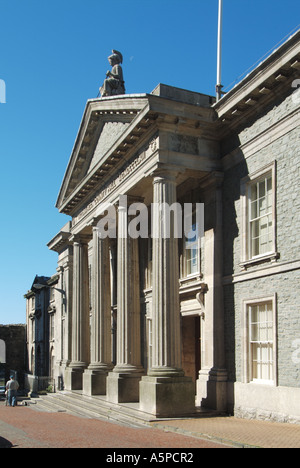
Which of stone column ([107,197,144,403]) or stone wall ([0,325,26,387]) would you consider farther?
stone wall ([0,325,26,387])

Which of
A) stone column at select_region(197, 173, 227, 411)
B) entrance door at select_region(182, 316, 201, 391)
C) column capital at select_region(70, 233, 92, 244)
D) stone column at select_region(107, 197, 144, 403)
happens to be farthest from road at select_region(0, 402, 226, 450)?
column capital at select_region(70, 233, 92, 244)

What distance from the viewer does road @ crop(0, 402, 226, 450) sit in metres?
11.3

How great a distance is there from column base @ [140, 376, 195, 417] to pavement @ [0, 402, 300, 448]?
0.51m

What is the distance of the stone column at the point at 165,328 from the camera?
1552cm

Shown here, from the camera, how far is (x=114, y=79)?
2284 centimetres

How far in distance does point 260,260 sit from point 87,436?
21.0 feet

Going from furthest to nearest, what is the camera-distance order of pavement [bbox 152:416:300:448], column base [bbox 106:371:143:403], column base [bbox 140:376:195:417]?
column base [bbox 106:371:143:403] → column base [bbox 140:376:195:417] → pavement [bbox 152:416:300:448]

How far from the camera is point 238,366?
632 inches

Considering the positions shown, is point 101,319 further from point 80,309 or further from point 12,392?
point 12,392

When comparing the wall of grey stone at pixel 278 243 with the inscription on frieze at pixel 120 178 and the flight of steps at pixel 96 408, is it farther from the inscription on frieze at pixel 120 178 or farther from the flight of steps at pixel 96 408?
the flight of steps at pixel 96 408

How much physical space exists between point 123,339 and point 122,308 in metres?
1.06

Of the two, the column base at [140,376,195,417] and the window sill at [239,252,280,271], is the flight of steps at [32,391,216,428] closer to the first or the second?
the column base at [140,376,195,417]

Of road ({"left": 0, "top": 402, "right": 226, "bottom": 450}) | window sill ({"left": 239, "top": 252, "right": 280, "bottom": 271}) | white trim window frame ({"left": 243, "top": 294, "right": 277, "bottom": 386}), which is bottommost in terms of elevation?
road ({"left": 0, "top": 402, "right": 226, "bottom": 450})
